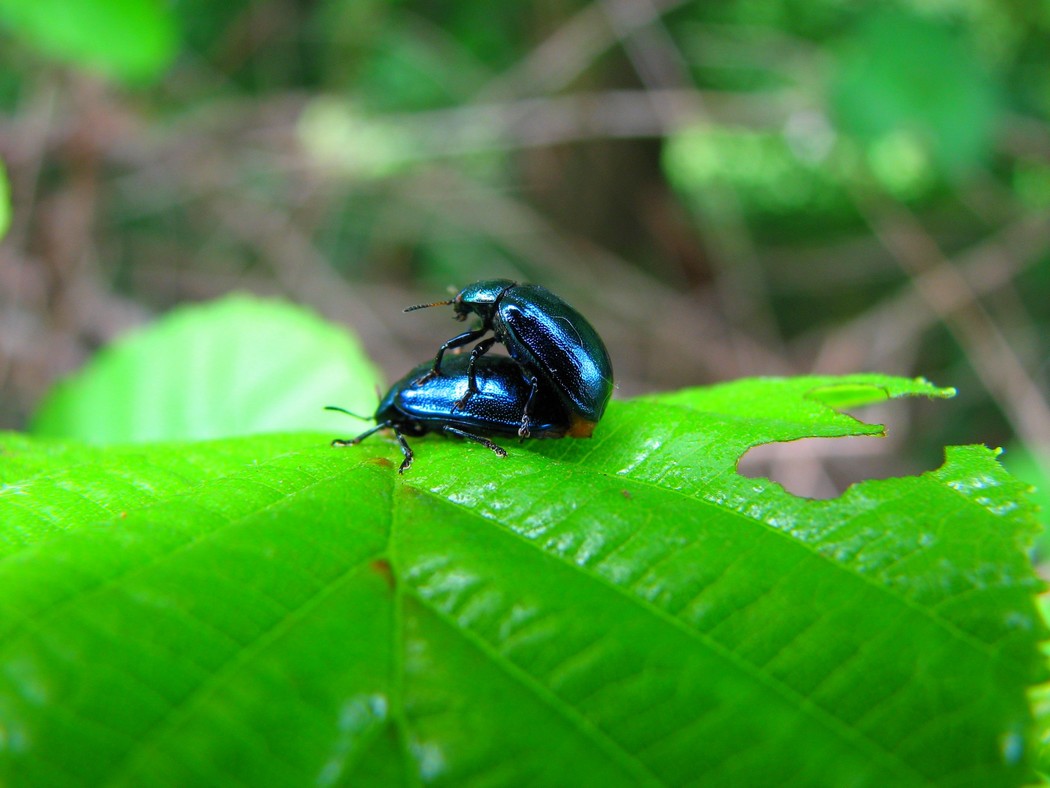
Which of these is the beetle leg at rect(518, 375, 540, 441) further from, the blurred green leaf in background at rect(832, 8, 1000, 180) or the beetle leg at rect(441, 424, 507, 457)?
the blurred green leaf in background at rect(832, 8, 1000, 180)

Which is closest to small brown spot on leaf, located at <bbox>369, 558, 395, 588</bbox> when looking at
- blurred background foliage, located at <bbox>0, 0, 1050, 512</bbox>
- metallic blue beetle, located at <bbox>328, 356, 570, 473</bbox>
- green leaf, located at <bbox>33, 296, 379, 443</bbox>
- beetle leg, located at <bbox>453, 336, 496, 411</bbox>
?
metallic blue beetle, located at <bbox>328, 356, 570, 473</bbox>

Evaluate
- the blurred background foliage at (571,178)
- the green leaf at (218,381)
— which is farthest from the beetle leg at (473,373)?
the blurred background foliage at (571,178)

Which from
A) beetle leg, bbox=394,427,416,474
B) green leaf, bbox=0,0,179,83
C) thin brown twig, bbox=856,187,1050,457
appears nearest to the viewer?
beetle leg, bbox=394,427,416,474

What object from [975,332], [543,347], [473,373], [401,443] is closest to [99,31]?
[473,373]

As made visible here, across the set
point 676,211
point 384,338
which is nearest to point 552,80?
point 676,211

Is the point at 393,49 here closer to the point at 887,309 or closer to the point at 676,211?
the point at 676,211

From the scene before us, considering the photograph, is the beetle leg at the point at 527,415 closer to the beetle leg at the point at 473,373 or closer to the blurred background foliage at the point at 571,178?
the beetle leg at the point at 473,373

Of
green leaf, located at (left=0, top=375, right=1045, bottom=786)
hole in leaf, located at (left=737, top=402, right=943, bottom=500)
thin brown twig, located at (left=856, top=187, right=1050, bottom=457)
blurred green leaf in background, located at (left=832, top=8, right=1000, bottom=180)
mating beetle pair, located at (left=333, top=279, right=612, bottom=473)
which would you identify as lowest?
hole in leaf, located at (left=737, top=402, right=943, bottom=500)
